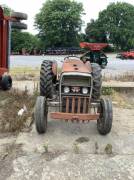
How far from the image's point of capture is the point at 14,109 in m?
9.52

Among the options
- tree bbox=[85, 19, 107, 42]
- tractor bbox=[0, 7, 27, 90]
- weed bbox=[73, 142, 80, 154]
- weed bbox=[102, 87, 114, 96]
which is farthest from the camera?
tree bbox=[85, 19, 107, 42]

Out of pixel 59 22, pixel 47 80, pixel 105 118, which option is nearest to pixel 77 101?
pixel 105 118

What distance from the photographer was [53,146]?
23.0 feet

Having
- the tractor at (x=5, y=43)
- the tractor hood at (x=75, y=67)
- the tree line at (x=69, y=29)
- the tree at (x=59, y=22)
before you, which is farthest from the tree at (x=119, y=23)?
→ the tractor hood at (x=75, y=67)

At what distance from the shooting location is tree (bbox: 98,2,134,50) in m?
75.8

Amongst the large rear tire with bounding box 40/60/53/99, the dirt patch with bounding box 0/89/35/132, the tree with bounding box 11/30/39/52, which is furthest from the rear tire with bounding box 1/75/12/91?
the tree with bounding box 11/30/39/52

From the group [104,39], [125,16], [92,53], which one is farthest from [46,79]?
[125,16]

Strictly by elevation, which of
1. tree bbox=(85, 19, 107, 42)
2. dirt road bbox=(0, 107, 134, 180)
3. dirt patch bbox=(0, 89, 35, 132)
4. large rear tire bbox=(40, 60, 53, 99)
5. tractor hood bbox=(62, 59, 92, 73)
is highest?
tree bbox=(85, 19, 107, 42)

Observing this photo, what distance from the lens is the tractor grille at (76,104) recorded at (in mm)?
7806

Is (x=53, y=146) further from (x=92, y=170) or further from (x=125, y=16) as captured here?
(x=125, y=16)

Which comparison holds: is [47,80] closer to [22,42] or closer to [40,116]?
[40,116]

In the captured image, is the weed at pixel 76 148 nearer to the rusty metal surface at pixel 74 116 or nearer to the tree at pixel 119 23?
the rusty metal surface at pixel 74 116

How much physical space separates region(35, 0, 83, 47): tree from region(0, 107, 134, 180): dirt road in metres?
63.8

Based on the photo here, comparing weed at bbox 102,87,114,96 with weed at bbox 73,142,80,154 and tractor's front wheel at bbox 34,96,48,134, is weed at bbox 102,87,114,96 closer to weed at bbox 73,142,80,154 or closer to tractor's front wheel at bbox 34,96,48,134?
tractor's front wheel at bbox 34,96,48,134
